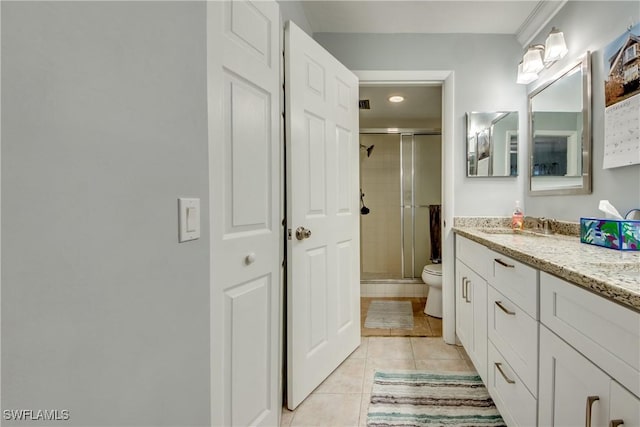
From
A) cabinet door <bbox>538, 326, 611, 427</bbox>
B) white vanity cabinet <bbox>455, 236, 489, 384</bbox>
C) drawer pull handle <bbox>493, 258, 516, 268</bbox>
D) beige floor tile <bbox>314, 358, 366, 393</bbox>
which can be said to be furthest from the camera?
beige floor tile <bbox>314, 358, 366, 393</bbox>

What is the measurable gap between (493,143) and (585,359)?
177cm

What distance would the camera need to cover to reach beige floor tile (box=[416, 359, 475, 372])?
1866 mm

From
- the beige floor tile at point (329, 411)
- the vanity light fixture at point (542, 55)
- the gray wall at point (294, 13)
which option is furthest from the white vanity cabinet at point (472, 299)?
the gray wall at point (294, 13)

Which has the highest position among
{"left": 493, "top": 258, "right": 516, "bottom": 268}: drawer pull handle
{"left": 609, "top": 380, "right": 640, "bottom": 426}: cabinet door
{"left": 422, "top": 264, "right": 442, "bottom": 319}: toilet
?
{"left": 493, "top": 258, "right": 516, "bottom": 268}: drawer pull handle

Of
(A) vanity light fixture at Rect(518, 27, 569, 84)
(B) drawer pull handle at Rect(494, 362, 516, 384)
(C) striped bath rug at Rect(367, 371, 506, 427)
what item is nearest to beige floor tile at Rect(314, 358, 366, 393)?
(C) striped bath rug at Rect(367, 371, 506, 427)

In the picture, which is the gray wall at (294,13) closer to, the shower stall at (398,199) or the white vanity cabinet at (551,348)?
the white vanity cabinet at (551,348)

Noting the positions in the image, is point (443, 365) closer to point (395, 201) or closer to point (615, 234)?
point (615, 234)

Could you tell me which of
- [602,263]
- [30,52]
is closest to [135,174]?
[30,52]

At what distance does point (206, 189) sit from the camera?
0.89 metres

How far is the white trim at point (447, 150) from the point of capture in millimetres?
2225

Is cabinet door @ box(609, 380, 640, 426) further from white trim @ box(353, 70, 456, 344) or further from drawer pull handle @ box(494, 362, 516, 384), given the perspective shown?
white trim @ box(353, 70, 456, 344)

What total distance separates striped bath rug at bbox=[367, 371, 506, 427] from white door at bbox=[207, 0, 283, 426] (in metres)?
0.58

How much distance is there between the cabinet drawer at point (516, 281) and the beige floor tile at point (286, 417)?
46.2 inches

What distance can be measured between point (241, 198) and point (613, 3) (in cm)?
197
